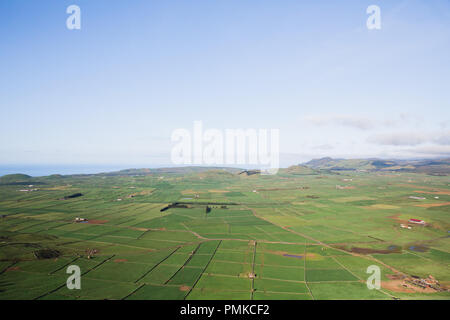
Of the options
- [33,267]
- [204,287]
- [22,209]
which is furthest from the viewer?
[22,209]

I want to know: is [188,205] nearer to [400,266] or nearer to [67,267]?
[67,267]

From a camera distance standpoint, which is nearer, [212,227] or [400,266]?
[400,266]

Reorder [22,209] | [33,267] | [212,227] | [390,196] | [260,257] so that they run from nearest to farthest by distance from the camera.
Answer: [33,267] → [260,257] → [212,227] → [22,209] → [390,196]

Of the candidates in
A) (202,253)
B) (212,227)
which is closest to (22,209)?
(212,227)
